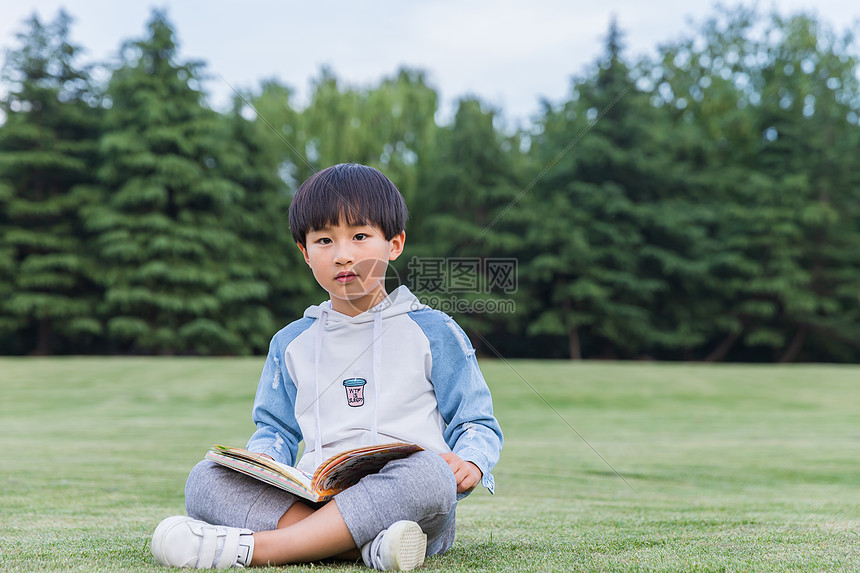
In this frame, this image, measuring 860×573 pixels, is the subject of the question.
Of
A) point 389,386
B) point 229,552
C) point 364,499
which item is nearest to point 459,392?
point 389,386

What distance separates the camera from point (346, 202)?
220 cm

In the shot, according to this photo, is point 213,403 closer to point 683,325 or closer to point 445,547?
point 445,547

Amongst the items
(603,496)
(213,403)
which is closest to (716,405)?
(213,403)

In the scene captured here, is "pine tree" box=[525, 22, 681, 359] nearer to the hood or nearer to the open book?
the hood

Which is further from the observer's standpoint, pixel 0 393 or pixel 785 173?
pixel 785 173

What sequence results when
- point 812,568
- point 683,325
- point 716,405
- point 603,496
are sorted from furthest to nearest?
point 683,325 < point 716,405 < point 603,496 < point 812,568

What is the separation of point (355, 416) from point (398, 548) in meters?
0.44

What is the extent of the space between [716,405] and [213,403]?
6936 millimetres

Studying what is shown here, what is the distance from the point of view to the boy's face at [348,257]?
2.20 meters

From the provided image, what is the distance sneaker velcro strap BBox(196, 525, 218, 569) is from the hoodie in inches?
15.2

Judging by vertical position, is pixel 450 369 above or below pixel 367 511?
above

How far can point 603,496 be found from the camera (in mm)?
4062

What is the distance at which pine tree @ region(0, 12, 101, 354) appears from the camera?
19.5 metres

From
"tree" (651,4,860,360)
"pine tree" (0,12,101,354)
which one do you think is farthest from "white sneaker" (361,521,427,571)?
"tree" (651,4,860,360)
